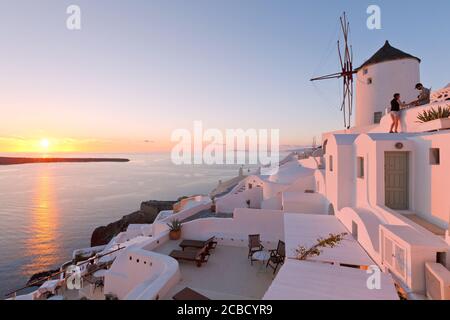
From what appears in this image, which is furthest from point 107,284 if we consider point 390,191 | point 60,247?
A: point 60,247

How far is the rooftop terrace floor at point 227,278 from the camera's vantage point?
7.31 meters

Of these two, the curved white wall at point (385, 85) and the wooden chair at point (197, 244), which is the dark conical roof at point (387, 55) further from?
the wooden chair at point (197, 244)

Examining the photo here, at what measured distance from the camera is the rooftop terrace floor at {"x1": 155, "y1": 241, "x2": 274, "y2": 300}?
24.0 feet

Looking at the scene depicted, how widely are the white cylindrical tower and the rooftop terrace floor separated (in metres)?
15.3

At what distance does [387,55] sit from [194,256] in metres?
20.6

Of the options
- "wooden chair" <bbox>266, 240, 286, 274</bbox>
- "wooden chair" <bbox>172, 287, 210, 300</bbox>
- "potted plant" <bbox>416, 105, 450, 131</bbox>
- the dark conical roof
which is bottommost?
"wooden chair" <bbox>266, 240, 286, 274</bbox>

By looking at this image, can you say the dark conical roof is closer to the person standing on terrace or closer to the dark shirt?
the person standing on terrace

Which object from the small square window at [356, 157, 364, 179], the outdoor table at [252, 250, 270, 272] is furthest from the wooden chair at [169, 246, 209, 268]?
the small square window at [356, 157, 364, 179]

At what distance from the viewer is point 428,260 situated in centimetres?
489

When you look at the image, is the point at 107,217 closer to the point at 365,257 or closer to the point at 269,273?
the point at 269,273

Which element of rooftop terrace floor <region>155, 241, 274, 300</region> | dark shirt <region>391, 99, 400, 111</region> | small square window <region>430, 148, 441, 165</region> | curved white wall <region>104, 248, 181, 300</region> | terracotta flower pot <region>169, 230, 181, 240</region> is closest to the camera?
curved white wall <region>104, 248, 181, 300</region>

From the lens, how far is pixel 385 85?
1842 centimetres

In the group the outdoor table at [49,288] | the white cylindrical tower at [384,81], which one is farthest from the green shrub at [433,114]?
the outdoor table at [49,288]

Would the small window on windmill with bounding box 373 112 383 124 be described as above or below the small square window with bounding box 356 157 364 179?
above
